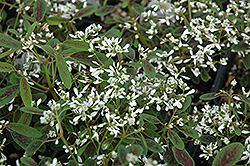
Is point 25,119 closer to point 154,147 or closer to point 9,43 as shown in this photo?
point 9,43

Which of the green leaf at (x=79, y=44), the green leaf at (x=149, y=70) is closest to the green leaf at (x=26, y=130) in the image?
the green leaf at (x=79, y=44)

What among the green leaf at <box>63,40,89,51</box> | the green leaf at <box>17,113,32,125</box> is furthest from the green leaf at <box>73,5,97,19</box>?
the green leaf at <box>17,113,32,125</box>

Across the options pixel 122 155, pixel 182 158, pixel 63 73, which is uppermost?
pixel 63 73

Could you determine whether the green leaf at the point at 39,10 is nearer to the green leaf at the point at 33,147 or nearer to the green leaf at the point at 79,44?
the green leaf at the point at 79,44

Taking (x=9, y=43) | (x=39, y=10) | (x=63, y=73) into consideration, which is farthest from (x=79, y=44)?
(x=39, y=10)

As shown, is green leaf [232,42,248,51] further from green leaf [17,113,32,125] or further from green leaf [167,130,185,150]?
green leaf [17,113,32,125]

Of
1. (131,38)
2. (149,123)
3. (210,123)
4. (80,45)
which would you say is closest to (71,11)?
(131,38)

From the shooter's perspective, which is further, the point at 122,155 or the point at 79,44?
the point at 79,44
